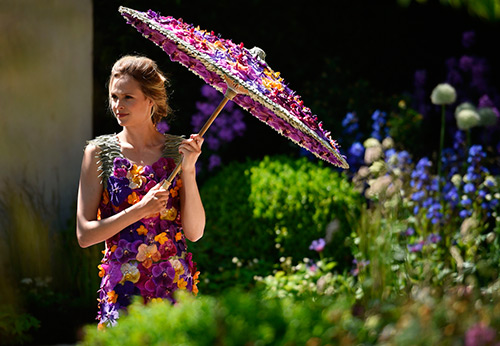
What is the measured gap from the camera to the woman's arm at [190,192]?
2.72 m

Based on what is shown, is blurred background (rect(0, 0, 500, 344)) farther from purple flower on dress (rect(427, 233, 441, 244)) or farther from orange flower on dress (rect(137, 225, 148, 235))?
orange flower on dress (rect(137, 225, 148, 235))

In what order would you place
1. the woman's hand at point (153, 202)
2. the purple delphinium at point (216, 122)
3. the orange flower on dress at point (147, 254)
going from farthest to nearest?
the purple delphinium at point (216, 122) → the orange flower on dress at point (147, 254) → the woman's hand at point (153, 202)

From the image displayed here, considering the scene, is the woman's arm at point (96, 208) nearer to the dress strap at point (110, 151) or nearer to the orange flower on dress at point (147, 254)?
the dress strap at point (110, 151)

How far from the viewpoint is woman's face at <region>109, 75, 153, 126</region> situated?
2.73 metres

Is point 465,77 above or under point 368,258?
above

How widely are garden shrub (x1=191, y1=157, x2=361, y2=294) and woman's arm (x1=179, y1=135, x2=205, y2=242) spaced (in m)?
2.48

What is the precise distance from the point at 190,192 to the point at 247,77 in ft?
1.66

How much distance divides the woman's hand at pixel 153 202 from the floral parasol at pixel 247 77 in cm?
45

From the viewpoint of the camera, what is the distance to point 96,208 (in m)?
2.72

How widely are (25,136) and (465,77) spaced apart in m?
4.58

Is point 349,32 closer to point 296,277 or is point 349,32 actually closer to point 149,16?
point 296,277

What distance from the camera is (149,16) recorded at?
2695 millimetres

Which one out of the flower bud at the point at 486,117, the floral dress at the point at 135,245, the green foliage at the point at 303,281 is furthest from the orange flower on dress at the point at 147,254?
the flower bud at the point at 486,117

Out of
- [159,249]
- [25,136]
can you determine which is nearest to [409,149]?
[25,136]
